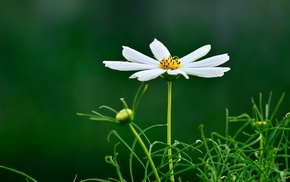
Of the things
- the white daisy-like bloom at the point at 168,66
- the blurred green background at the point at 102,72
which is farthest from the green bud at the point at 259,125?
the blurred green background at the point at 102,72

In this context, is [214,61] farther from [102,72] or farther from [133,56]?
[102,72]

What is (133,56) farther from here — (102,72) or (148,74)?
(102,72)

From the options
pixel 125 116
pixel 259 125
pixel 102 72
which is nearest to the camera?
pixel 125 116

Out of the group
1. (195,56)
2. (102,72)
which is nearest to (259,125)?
(195,56)

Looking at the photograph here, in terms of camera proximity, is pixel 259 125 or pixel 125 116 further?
pixel 259 125

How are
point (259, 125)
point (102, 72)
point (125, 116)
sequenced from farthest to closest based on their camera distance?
point (102, 72) < point (259, 125) < point (125, 116)

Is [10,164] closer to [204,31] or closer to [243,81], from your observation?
[243,81]
